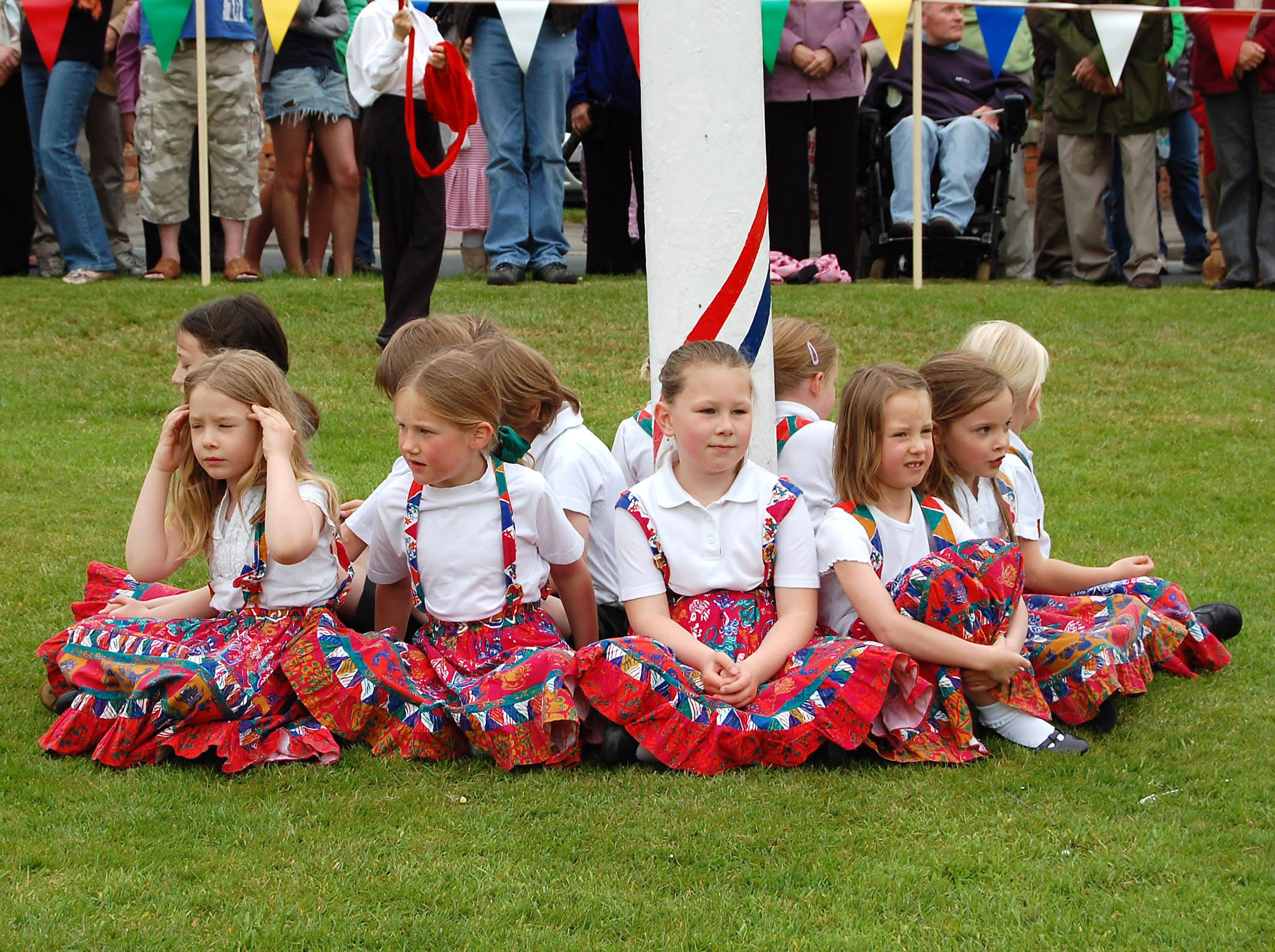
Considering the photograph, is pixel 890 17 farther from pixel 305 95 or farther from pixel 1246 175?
pixel 305 95

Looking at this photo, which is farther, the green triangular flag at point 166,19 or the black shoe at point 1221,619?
the green triangular flag at point 166,19

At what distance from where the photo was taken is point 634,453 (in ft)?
15.6

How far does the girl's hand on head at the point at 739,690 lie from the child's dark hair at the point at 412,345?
1.24 meters

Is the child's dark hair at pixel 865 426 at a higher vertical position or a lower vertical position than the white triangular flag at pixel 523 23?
lower

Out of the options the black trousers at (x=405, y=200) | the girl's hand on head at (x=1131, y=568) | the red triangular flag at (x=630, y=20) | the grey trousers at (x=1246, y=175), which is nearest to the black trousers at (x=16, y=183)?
the black trousers at (x=405, y=200)

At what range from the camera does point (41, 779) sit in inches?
142

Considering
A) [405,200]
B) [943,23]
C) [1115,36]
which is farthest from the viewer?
[943,23]

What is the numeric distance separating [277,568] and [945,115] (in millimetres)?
8532

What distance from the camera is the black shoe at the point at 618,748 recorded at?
3689 millimetres

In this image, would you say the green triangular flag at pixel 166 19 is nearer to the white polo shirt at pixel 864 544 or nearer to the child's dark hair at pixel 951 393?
the child's dark hair at pixel 951 393

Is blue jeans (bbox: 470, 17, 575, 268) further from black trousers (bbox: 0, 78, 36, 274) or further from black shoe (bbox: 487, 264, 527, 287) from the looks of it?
black trousers (bbox: 0, 78, 36, 274)

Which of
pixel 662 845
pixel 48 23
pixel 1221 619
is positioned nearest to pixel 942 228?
pixel 48 23

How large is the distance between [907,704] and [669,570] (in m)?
0.68

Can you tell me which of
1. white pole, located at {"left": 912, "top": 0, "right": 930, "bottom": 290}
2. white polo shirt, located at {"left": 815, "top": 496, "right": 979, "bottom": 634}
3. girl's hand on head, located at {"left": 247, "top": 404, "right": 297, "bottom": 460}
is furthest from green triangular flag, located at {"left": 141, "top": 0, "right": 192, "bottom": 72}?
white polo shirt, located at {"left": 815, "top": 496, "right": 979, "bottom": 634}
